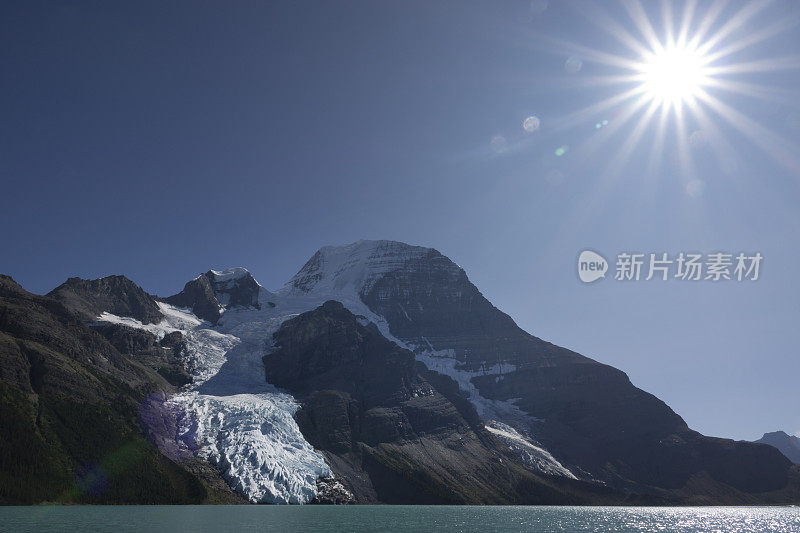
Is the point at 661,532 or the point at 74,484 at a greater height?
the point at 661,532

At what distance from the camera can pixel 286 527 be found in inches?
3991

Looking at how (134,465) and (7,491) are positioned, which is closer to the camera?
(7,491)

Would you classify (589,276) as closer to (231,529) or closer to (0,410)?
(231,529)

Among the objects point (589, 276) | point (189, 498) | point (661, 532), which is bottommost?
point (189, 498)

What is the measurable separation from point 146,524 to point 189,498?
96.3 m

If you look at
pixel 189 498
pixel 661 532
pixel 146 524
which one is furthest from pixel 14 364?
pixel 661 532

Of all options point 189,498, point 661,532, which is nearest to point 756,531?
point 661,532

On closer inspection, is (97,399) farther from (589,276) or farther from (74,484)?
(589,276)

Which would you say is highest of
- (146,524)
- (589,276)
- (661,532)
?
(589,276)

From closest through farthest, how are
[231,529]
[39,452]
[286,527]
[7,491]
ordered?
[231,529]
[286,527]
[7,491]
[39,452]

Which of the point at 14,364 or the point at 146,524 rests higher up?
the point at 14,364

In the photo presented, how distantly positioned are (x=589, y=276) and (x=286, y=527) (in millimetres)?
79410

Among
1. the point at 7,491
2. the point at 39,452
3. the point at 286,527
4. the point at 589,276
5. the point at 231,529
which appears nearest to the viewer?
the point at 231,529

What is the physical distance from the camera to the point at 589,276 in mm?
114500
